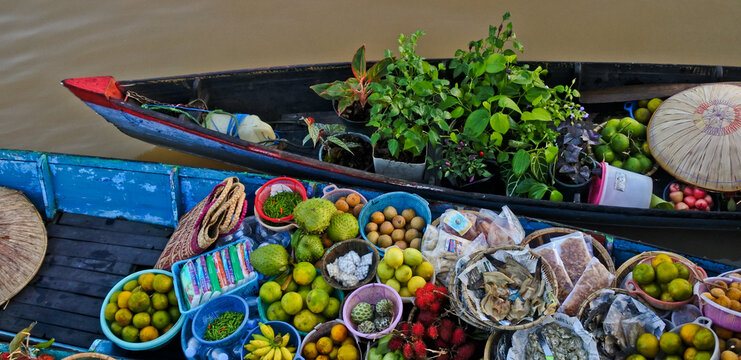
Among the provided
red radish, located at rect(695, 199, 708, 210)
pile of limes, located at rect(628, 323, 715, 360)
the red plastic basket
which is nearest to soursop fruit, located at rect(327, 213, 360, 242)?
the red plastic basket

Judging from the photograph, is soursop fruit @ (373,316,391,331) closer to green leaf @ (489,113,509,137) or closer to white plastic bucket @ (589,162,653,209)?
green leaf @ (489,113,509,137)

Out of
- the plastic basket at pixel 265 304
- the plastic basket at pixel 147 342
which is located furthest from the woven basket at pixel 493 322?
the plastic basket at pixel 147 342

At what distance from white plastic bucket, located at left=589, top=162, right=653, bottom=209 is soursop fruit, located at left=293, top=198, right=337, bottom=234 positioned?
6.34 feet

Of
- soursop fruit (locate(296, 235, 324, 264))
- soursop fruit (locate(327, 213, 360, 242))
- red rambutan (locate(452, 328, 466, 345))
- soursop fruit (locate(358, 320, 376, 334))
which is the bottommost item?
soursop fruit (locate(358, 320, 376, 334))

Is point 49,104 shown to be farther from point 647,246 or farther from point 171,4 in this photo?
point 647,246

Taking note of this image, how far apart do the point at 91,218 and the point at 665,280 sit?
12.7 feet

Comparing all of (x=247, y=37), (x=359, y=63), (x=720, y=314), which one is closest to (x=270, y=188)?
(x=359, y=63)

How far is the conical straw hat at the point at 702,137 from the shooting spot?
3465 mm

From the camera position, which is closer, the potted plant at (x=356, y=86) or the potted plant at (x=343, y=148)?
the potted plant at (x=356, y=86)

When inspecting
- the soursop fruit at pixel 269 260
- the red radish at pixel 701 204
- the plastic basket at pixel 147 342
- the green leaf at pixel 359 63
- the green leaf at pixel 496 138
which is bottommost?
the plastic basket at pixel 147 342

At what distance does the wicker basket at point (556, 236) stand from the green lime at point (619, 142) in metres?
1.17

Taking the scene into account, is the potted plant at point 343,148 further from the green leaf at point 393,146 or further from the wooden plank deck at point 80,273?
the wooden plank deck at point 80,273

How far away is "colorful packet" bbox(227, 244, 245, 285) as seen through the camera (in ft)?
9.59

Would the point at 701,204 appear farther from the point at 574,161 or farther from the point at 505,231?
the point at 505,231
